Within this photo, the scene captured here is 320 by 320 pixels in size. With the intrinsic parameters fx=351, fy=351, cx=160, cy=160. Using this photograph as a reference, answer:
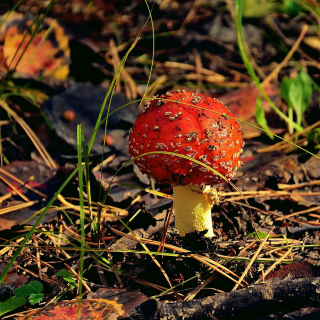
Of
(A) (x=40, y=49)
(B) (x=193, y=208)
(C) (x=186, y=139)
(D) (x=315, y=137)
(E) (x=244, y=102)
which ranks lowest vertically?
(B) (x=193, y=208)

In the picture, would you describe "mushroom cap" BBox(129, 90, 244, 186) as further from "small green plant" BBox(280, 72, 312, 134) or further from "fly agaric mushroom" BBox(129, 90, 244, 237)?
"small green plant" BBox(280, 72, 312, 134)

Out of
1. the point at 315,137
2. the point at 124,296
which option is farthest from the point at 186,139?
the point at 315,137

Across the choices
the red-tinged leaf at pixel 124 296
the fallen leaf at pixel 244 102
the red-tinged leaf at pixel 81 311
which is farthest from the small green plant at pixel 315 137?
the red-tinged leaf at pixel 81 311

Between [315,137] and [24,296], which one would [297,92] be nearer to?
[315,137]

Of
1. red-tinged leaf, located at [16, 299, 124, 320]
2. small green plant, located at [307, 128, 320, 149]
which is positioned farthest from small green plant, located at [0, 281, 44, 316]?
small green plant, located at [307, 128, 320, 149]

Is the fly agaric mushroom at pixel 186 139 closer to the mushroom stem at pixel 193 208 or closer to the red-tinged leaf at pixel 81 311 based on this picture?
the mushroom stem at pixel 193 208
